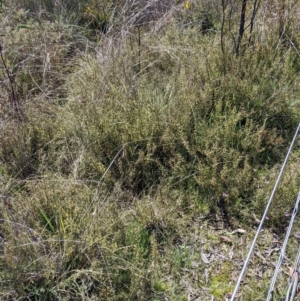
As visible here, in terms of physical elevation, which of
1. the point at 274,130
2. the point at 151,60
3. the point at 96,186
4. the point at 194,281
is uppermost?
the point at 151,60

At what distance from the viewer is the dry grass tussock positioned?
210cm

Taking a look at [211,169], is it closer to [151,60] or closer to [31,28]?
[151,60]

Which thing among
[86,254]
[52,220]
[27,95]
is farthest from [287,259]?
[27,95]

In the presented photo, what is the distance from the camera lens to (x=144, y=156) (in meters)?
2.77

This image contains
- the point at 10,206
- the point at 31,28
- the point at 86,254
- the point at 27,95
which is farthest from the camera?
the point at 31,28

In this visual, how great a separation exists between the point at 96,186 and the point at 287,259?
1.28 metres

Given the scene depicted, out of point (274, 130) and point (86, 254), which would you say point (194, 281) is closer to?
point (86, 254)

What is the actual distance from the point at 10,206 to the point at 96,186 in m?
0.56

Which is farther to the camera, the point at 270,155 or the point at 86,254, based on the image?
→ the point at 270,155

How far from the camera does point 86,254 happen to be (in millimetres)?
2047

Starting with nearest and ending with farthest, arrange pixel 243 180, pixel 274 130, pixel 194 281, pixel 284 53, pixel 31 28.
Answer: pixel 194 281
pixel 243 180
pixel 274 130
pixel 284 53
pixel 31 28

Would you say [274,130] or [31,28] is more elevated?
[31,28]

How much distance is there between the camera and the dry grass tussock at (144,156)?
2098 millimetres

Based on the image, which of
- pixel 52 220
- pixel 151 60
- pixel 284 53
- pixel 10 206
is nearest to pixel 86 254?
pixel 52 220
